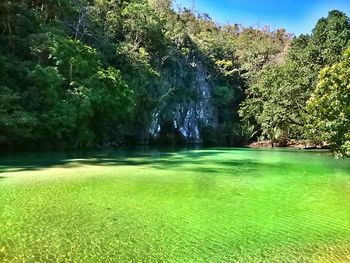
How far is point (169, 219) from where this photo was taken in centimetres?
638

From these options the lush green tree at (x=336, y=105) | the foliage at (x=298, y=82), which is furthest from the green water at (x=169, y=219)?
the foliage at (x=298, y=82)

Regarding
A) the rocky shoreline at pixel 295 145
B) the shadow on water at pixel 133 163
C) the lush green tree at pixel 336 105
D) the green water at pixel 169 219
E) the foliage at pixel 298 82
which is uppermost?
the foliage at pixel 298 82

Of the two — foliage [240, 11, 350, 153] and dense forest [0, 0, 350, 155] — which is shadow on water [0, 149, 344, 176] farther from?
foliage [240, 11, 350, 153]

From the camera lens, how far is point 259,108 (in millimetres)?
34562

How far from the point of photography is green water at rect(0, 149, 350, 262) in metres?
4.75

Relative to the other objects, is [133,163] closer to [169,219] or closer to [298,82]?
[169,219]

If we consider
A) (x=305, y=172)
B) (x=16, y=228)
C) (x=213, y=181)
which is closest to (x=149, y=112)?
(x=305, y=172)

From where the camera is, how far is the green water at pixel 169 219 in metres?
4.75

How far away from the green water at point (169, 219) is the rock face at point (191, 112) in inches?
999

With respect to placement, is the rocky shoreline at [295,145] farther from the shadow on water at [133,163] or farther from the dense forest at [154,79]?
the shadow on water at [133,163]

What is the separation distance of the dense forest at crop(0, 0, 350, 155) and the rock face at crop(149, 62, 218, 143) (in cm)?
11

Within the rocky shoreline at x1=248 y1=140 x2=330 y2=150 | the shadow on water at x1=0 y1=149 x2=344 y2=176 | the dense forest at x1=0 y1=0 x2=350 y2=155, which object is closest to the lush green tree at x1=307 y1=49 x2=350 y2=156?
the dense forest at x1=0 y1=0 x2=350 y2=155

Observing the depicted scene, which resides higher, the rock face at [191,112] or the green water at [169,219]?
the rock face at [191,112]

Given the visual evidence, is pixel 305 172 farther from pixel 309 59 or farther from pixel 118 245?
pixel 309 59
